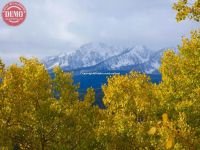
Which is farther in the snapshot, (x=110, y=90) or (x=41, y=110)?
(x=110, y=90)

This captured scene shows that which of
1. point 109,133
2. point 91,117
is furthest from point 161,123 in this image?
point 91,117

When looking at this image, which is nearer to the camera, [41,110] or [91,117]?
[41,110]

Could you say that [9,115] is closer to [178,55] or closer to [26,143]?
[26,143]

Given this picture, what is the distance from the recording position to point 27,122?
3841cm

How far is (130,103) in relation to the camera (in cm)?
4422

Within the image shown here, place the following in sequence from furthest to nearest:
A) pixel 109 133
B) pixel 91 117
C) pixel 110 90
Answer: pixel 110 90, pixel 91 117, pixel 109 133

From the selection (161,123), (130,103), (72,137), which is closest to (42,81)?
(72,137)

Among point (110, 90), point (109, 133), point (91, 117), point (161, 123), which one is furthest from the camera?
point (110, 90)

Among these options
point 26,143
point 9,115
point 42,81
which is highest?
point 42,81

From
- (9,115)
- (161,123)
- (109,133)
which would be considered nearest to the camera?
(161,123)

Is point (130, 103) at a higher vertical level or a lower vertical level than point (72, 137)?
higher

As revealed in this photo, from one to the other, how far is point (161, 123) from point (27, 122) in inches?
1285

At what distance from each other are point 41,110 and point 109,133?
25.1ft

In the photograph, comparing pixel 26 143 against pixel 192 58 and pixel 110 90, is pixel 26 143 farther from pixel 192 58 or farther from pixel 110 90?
pixel 192 58
